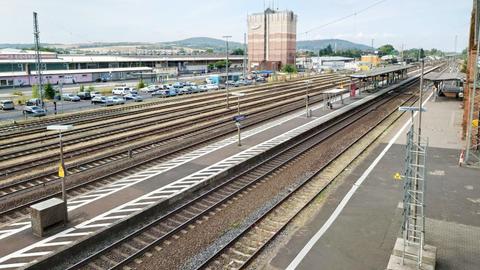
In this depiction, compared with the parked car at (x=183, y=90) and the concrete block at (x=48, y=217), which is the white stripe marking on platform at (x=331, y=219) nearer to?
the concrete block at (x=48, y=217)

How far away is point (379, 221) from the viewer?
495 inches

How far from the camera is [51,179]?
17.6 meters

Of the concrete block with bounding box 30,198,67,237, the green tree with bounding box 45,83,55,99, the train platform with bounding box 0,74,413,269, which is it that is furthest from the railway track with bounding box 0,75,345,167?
the green tree with bounding box 45,83,55,99

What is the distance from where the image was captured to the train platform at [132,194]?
36.1ft

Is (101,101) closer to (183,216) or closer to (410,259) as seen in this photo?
(183,216)

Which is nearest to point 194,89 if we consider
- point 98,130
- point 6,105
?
point 6,105

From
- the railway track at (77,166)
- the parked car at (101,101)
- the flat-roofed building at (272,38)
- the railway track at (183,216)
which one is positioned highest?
the flat-roofed building at (272,38)

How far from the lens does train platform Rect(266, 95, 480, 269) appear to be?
10250 mm

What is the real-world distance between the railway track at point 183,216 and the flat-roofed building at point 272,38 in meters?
112

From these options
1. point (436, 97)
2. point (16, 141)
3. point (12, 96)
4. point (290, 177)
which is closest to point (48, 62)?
point (12, 96)

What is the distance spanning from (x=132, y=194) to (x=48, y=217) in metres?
3.57

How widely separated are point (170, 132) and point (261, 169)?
449 inches

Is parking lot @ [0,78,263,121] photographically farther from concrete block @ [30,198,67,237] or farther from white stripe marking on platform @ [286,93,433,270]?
white stripe marking on platform @ [286,93,433,270]

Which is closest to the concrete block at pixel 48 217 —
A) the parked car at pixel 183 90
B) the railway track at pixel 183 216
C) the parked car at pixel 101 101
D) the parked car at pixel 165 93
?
the railway track at pixel 183 216
